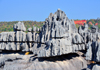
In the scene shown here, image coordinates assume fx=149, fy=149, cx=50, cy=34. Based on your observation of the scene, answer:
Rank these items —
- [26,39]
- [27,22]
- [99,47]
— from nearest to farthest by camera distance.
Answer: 1. [99,47]
2. [26,39]
3. [27,22]

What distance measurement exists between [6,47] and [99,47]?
17306 millimetres

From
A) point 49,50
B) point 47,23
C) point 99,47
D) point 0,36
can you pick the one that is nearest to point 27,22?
point 0,36

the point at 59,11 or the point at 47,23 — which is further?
the point at 59,11

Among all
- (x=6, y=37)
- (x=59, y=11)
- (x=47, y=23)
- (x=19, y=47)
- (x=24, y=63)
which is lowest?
(x=24, y=63)

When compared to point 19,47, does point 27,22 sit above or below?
above

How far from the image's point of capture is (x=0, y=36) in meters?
26.7

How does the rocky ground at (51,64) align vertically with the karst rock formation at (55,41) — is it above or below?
below

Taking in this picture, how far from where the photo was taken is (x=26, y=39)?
87.0 ft

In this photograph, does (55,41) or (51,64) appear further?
(55,41)

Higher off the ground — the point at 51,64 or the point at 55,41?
the point at 55,41

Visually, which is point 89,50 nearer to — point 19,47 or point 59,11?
point 59,11

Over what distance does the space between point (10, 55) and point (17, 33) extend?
4035 mm

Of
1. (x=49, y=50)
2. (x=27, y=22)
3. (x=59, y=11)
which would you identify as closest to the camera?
(x=49, y=50)

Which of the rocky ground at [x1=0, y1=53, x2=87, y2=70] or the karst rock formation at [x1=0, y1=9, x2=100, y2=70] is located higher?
the karst rock formation at [x1=0, y1=9, x2=100, y2=70]
